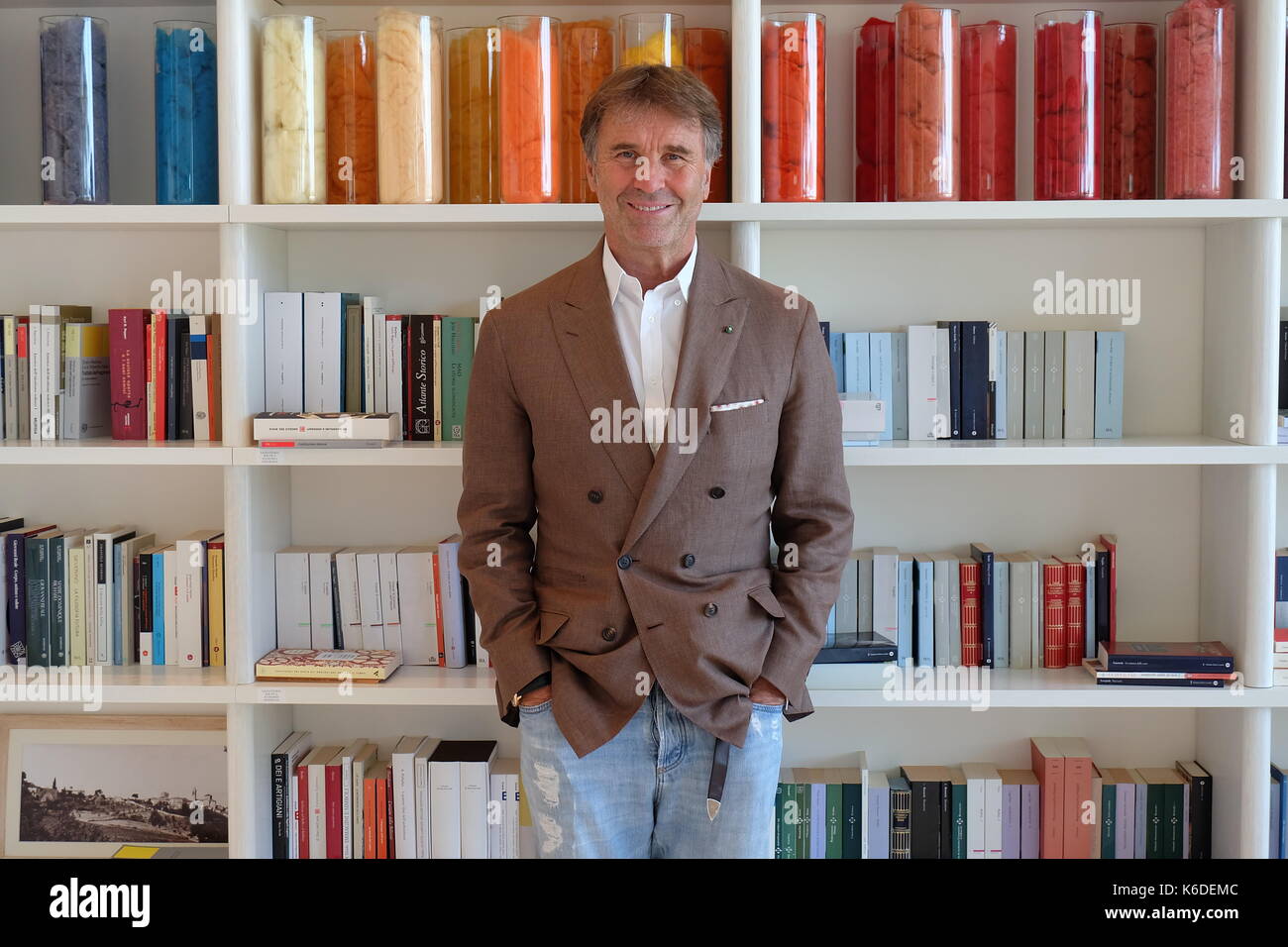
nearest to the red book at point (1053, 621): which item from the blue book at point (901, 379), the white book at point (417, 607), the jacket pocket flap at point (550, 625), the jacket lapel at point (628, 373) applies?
the blue book at point (901, 379)

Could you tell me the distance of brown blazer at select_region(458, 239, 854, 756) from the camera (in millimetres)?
1852

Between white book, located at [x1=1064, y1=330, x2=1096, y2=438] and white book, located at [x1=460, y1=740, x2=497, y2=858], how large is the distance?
4.66 ft

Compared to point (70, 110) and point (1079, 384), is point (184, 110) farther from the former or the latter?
point (1079, 384)

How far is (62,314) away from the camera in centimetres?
258

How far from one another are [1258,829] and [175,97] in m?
2.62

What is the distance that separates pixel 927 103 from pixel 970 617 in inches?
41.2

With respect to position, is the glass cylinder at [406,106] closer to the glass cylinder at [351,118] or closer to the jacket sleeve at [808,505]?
the glass cylinder at [351,118]

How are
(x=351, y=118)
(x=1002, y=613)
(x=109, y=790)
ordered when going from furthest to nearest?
1. (x=109, y=790)
2. (x=1002, y=613)
3. (x=351, y=118)

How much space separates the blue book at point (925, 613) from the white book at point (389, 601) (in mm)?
1099

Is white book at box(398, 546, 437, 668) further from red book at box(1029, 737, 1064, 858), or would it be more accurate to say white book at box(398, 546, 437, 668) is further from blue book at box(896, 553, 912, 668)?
red book at box(1029, 737, 1064, 858)

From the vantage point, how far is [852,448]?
2.33 metres

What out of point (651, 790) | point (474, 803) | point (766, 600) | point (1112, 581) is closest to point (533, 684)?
point (651, 790)

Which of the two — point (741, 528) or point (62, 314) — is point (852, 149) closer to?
point (741, 528)

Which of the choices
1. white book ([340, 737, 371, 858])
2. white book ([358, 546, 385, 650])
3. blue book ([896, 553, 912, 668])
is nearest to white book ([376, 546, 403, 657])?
white book ([358, 546, 385, 650])
